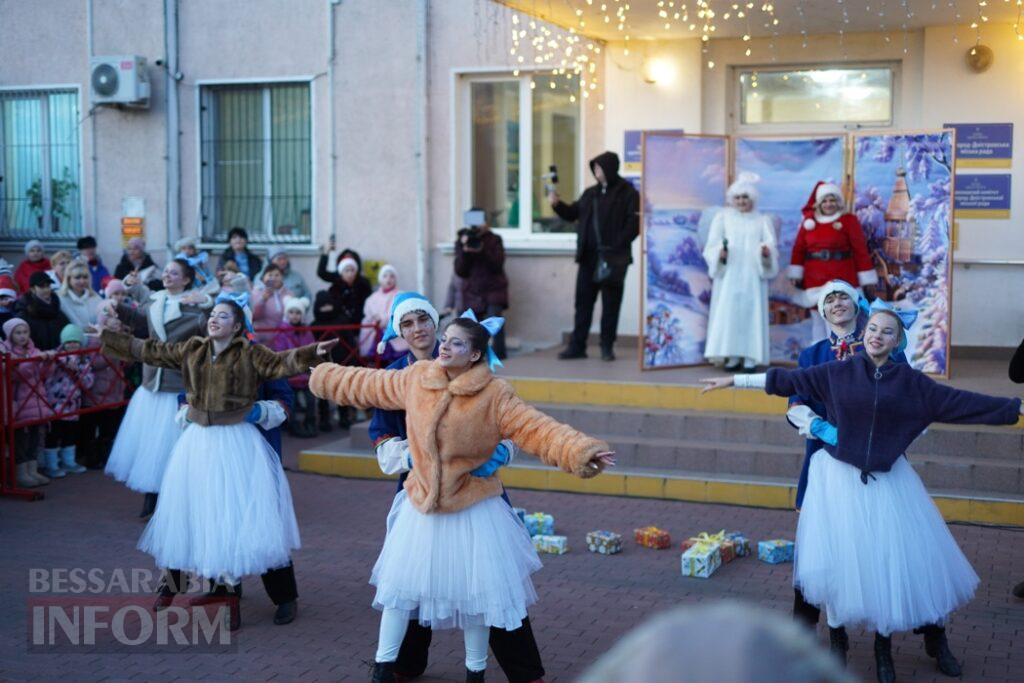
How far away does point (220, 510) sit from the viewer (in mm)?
6711

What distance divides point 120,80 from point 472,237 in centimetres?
558

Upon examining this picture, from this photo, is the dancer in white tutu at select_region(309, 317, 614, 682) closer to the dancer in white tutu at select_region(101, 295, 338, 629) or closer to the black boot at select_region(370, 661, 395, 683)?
the black boot at select_region(370, 661, 395, 683)

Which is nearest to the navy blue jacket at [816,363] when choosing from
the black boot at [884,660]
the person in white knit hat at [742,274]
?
the black boot at [884,660]

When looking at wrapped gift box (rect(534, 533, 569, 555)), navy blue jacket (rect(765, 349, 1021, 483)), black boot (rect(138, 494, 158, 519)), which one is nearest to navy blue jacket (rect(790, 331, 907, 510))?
navy blue jacket (rect(765, 349, 1021, 483))

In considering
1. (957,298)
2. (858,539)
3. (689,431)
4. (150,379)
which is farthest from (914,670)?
(957,298)

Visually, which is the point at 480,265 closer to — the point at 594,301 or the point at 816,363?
the point at 594,301

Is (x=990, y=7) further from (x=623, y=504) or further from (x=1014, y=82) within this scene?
(x=623, y=504)

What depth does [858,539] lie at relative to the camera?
230 inches

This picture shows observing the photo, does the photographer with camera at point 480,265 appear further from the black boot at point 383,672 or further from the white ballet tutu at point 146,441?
the black boot at point 383,672

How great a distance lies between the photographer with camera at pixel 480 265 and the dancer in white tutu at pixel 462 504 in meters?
7.91

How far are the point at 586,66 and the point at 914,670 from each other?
29.6ft

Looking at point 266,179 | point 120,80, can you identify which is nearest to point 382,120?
point 266,179

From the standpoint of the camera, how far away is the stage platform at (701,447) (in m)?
9.45

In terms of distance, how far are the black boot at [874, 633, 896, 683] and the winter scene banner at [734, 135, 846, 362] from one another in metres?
6.45
